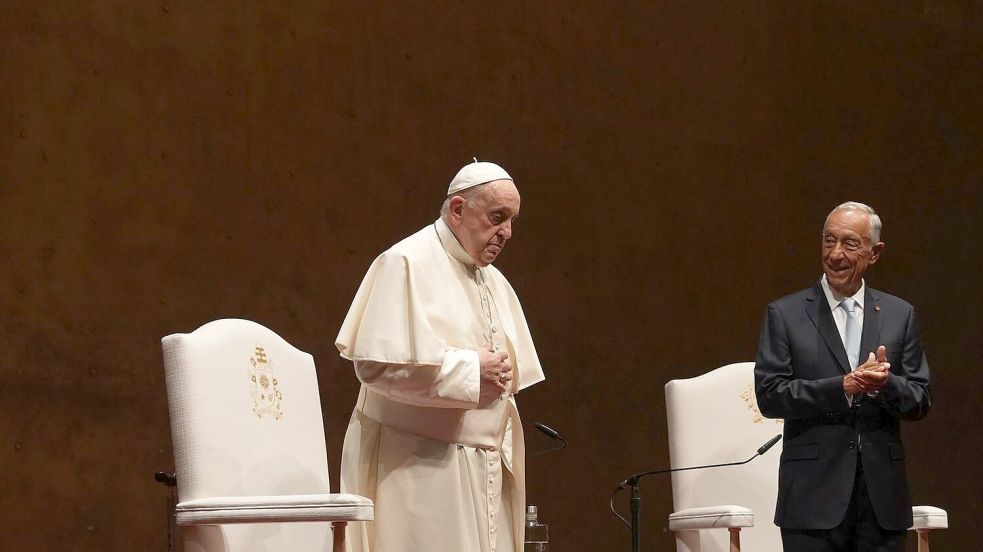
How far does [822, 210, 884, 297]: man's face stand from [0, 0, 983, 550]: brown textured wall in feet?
6.70

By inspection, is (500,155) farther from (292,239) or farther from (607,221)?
(292,239)

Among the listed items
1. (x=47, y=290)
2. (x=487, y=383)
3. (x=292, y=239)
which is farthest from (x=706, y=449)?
(x=47, y=290)

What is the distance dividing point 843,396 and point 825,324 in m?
0.29

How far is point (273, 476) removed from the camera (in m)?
3.33

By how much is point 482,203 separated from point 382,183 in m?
1.76

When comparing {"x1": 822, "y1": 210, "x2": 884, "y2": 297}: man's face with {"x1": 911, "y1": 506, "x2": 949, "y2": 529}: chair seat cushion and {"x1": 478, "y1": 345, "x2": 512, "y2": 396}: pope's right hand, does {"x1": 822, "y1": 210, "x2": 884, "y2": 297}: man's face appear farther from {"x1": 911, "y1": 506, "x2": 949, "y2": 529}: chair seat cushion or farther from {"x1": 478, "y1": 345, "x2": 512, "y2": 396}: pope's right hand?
{"x1": 478, "y1": 345, "x2": 512, "y2": 396}: pope's right hand

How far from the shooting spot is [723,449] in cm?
439

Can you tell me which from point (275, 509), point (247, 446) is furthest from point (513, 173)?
point (275, 509)

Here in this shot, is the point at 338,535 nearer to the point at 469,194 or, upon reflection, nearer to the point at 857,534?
the point at 469,194

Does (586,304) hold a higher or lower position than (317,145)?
lower

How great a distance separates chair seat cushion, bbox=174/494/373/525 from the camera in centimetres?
275

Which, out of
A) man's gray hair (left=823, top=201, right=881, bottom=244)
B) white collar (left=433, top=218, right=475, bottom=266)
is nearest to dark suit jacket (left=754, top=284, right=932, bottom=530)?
man's gray hair (left=823, top=201, right=881, bottom=244)

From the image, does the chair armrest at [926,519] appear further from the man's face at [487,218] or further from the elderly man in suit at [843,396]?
the man's face at [487,218]

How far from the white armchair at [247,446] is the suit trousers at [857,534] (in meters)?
1.28
